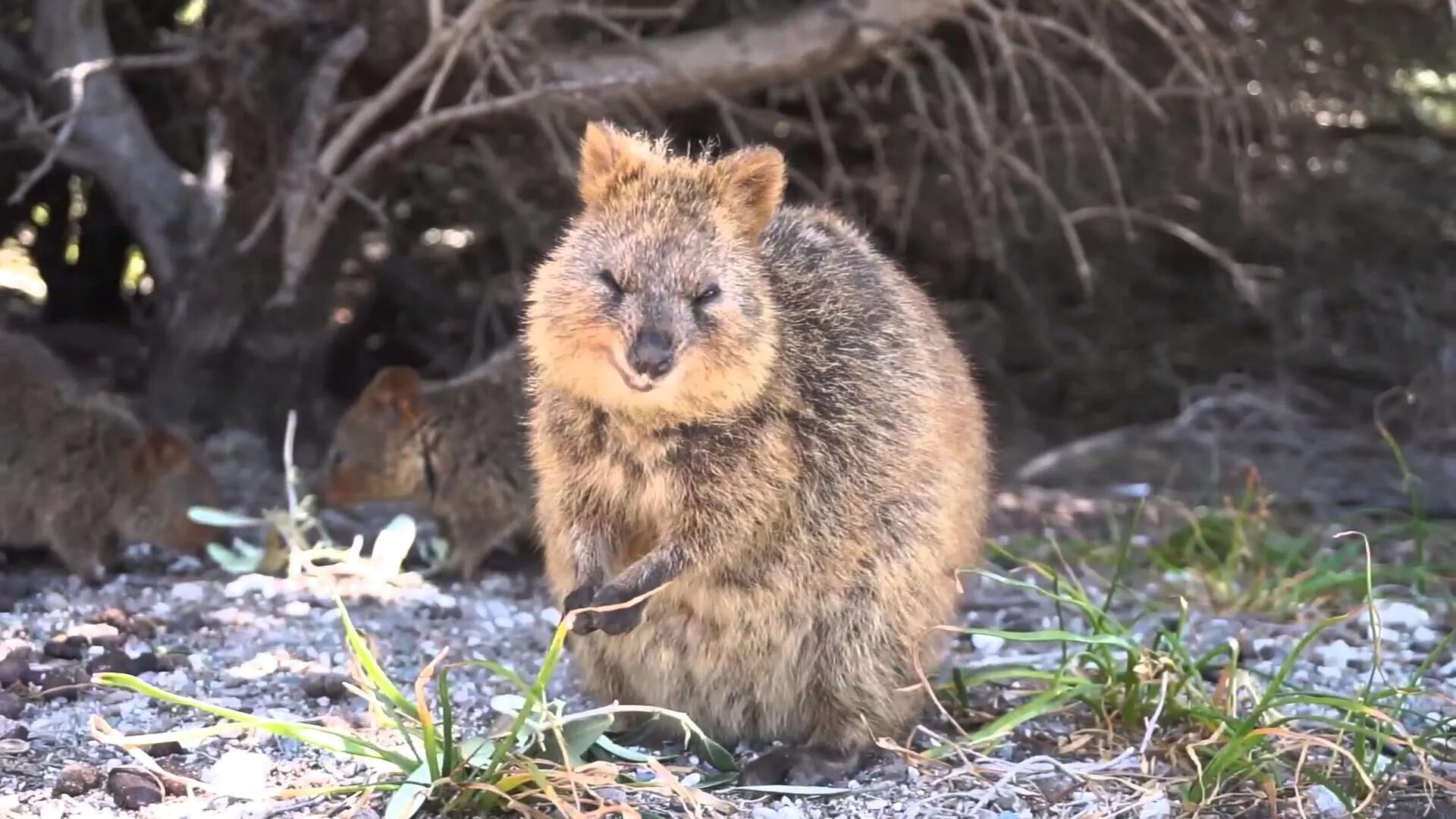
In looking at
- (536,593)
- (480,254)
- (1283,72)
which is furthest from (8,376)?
(1283,72)

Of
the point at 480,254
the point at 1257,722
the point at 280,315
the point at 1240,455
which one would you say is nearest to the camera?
the point at 1257,722

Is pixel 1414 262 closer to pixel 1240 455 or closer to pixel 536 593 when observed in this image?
pixel 1240 455

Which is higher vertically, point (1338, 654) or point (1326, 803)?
point (1326, 803)

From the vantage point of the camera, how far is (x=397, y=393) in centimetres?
582

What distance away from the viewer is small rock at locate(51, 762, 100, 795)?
305cm

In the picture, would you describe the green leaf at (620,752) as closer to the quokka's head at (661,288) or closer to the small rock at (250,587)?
the quokka's head at (661,288)

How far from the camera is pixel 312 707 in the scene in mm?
3775

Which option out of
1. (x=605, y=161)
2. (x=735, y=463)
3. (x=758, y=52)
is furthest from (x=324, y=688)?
(x=758, y=52)

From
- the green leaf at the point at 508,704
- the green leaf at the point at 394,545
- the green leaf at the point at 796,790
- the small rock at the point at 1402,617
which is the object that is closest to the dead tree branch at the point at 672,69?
the green leaf at the point at 394,545

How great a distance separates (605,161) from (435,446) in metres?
2.51

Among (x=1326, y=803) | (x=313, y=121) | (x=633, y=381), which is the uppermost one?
(x=313, y=121)

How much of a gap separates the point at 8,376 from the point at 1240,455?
520 cm

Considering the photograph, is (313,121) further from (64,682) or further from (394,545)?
(64,682)

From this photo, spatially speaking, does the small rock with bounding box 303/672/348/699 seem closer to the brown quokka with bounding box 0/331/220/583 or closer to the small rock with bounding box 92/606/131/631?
the small rock with bounding box 92/606/131/631
